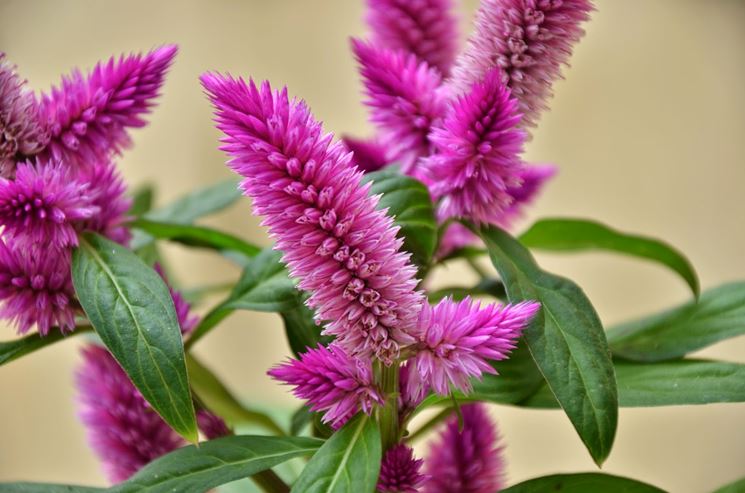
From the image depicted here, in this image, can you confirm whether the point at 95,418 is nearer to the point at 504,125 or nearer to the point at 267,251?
the point at 267,251

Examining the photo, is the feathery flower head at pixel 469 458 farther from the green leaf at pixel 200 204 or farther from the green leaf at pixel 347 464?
the green leaf at pixel 200 204

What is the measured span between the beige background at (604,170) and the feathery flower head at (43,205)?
1193mm

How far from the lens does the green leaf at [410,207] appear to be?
1.66ft

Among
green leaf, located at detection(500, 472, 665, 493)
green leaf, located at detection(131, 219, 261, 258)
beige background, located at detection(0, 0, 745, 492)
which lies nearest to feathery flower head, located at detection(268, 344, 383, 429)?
green leaf, located at detection(500, 472, 665, 493)

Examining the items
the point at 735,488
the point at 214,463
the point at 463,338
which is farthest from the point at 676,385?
the point at 214,463

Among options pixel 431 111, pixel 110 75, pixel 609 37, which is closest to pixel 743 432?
pixel 609 37

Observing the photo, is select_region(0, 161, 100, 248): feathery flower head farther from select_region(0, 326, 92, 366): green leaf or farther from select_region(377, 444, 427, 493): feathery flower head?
select_region(377, 444, 427, 493): feathery flower head

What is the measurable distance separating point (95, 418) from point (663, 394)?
0.39m

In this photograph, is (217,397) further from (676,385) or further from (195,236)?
(676,385)

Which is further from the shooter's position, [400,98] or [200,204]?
[200,204]

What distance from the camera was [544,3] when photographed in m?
0.47

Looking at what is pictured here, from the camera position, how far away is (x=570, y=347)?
46cm

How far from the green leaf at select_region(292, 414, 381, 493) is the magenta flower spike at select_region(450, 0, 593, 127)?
20 cm

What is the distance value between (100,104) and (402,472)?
271 millimetres
